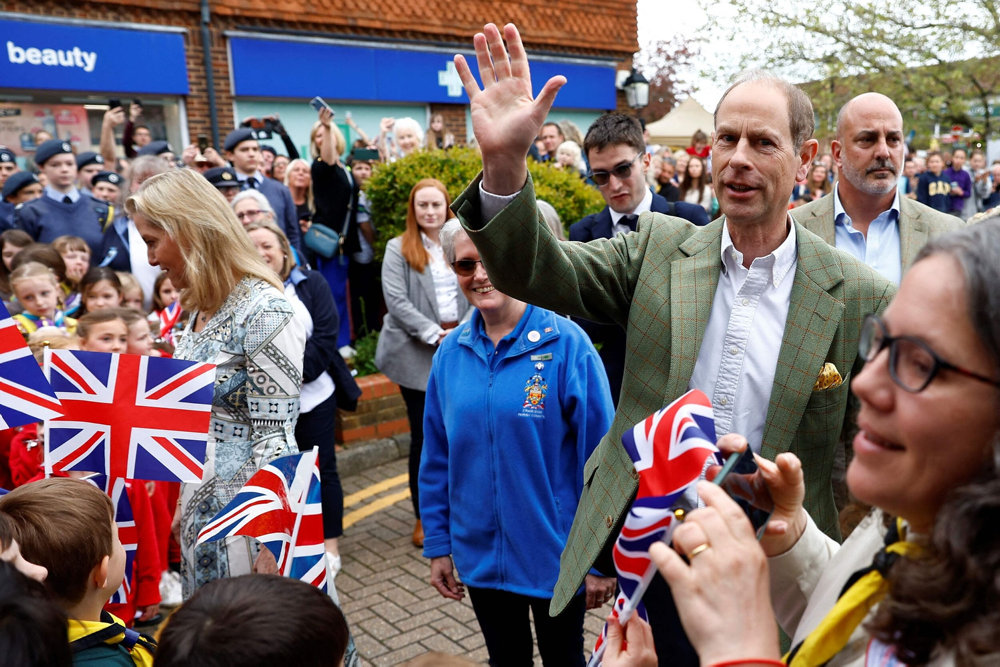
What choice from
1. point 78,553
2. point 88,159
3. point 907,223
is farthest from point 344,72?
point 78,553

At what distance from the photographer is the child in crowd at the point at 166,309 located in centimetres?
537

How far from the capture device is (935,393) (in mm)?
1105

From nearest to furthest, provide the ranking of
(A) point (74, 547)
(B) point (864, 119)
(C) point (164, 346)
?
(A) point (74, 547) < (B) point (864, 119) < (C) point (164, 346)

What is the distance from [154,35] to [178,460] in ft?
37.3

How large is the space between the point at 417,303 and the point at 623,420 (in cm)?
318

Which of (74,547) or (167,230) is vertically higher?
(167,230)

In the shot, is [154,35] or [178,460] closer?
[178,460]

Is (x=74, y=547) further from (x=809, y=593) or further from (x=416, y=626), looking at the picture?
(x=416, y=626)

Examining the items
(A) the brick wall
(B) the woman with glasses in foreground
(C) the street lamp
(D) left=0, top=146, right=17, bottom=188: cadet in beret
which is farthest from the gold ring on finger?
(C) the street lamp

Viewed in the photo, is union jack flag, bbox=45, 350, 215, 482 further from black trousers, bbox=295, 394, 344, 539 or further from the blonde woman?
black trousers, bbox=295, 394, 344, 539

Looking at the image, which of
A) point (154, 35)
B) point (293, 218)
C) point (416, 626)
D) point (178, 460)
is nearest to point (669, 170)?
point (293, 218)

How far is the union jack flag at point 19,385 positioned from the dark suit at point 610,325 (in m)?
2.55

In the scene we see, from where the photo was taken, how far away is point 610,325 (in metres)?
4.31

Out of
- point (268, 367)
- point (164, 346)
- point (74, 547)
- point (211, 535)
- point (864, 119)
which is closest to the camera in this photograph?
point (74, 547)
